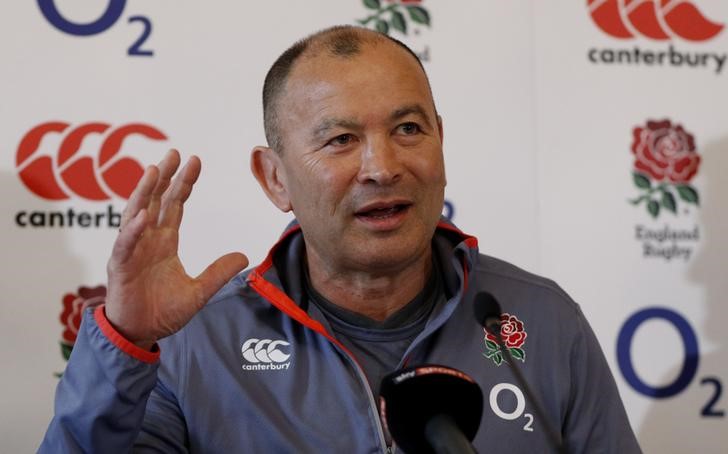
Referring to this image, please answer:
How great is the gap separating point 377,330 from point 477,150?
0.80m

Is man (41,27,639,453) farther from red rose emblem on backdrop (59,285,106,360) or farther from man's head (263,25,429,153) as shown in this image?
red rose emblem on backdrop (59,285,106,360)

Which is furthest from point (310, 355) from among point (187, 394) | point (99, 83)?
point (99, 83)

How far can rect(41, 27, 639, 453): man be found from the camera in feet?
5.24

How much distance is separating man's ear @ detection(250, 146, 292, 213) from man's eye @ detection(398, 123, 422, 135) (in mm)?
271

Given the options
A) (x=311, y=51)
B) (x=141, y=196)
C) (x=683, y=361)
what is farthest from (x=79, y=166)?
→ (x=683, y=361)

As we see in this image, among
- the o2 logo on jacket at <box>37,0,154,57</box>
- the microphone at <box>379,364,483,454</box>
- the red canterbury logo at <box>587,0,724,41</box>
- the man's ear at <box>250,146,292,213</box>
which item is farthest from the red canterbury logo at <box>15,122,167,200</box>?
the microphone at <box>379,364,483,454</box>

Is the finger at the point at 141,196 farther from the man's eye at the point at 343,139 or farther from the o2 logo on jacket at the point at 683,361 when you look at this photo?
the o2 logo on jacket at the point at 683,361

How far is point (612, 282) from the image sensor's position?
7.95 ft

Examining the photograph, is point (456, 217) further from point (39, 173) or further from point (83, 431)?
point (83, 431)

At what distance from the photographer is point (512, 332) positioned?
1727 mm

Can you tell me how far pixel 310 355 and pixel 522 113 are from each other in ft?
3.39

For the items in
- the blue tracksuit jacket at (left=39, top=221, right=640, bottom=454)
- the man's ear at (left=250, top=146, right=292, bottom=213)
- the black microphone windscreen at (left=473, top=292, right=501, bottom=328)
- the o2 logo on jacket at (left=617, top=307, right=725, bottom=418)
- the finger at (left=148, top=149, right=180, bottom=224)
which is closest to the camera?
the black microphone windscreen at (left=473, top=292, right=501, bottom=328)

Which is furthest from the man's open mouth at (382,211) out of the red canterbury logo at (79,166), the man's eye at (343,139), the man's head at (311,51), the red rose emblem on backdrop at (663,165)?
the red rose emblem on backdrop at (663,165)

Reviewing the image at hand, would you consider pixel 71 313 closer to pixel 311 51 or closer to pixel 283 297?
pixel 283 297
